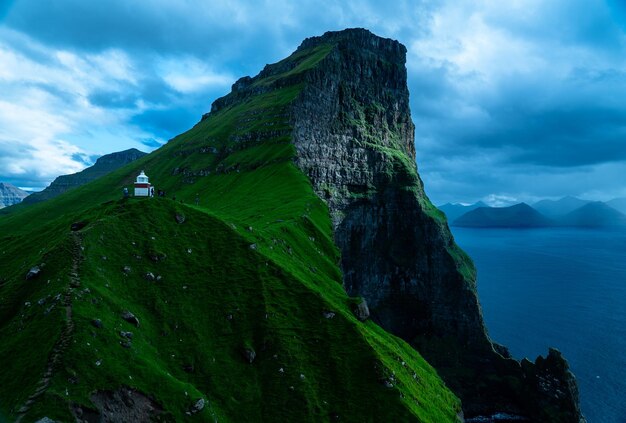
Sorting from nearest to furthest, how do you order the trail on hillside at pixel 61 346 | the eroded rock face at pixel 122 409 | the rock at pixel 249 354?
1. the trail on hillside at pixel 61 346
2. the eroded rock face at pixel 122 409
3. the rock at pixel 249 354

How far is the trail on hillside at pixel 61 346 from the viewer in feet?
79.9

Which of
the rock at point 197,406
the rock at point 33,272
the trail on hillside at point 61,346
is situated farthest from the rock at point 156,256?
the rock at point 197,406

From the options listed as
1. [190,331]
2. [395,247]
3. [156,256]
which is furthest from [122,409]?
[395,247]

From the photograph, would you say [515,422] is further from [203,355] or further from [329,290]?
[203,355]

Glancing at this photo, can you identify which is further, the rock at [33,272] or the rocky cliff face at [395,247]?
the rocky cliff face at [395,247]

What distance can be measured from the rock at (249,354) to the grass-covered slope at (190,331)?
0.61ft

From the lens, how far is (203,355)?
38.5m

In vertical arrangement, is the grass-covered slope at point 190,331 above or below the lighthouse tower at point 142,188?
below

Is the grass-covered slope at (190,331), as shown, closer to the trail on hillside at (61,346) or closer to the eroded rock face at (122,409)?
the trail on hillside at (61,346)

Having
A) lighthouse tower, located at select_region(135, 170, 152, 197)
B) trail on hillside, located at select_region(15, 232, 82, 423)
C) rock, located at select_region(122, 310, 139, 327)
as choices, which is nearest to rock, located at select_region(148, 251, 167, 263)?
trail on hillside, located at select_region(15, 232, 82, 423)

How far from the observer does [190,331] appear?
1587 inches

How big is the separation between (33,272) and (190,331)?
55.2 feet

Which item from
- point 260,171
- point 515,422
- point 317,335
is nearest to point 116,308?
point 317,335

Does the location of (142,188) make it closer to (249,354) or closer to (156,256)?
(156,256)
